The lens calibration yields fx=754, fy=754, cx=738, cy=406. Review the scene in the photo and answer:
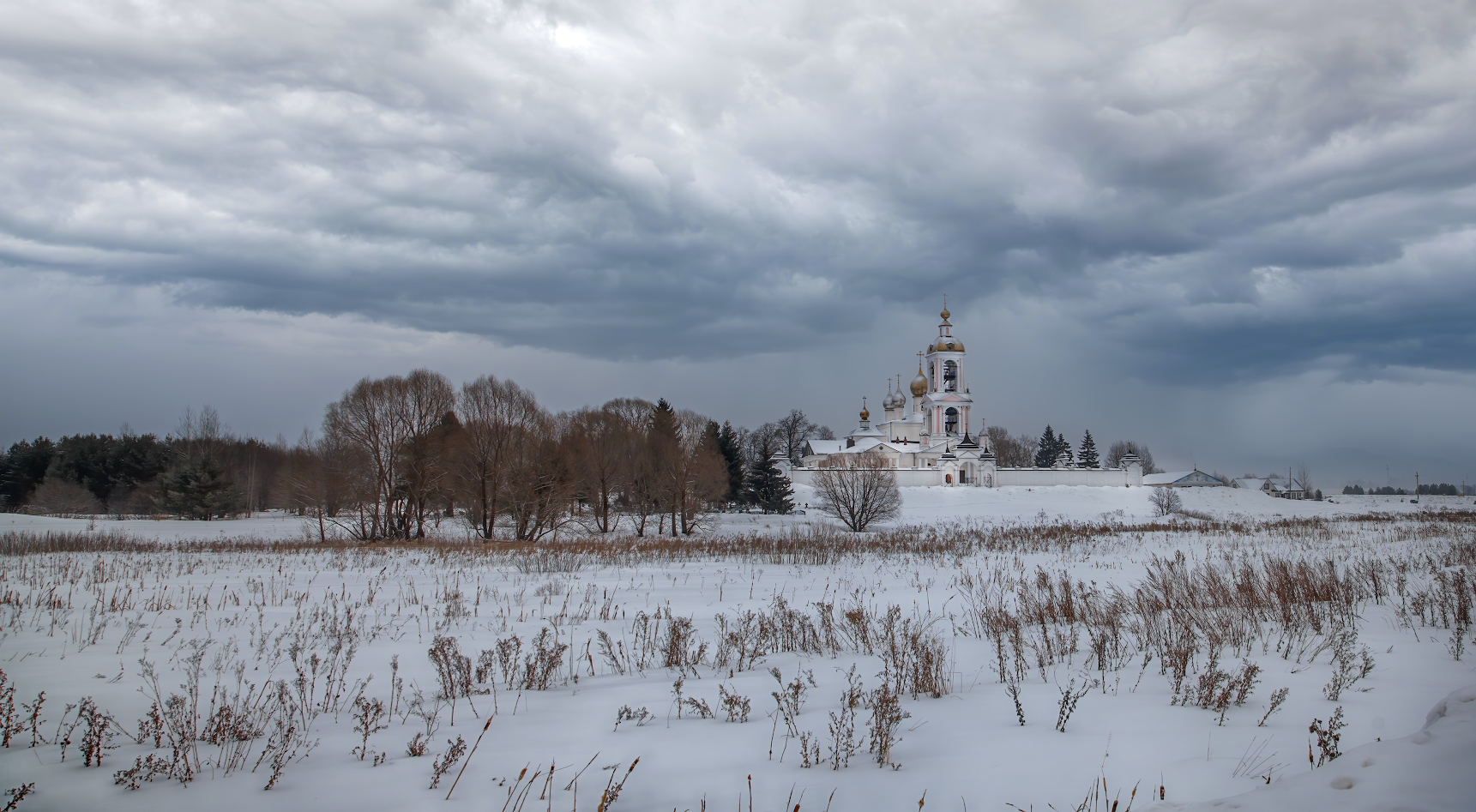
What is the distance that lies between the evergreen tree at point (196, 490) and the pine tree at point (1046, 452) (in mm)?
97808

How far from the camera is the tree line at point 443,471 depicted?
1362 inches

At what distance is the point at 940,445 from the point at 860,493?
157ft

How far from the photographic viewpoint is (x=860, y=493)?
41.2 meters

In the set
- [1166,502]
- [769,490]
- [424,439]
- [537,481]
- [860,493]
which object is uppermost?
[424,439]

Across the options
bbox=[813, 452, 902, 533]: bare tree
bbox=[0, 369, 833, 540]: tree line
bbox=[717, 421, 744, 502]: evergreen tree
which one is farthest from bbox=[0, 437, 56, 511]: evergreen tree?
bbox=[813, 452, 902, 533]: bare tree

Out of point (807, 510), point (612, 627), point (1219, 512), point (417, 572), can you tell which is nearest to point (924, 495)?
point (807, 510)

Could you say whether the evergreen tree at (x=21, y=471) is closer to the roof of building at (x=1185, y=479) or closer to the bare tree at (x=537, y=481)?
the bare tree at (x=537, y=481)

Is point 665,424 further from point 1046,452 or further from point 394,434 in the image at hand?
point 1046,452

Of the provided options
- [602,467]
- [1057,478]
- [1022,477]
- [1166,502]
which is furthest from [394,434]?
[1057,478]

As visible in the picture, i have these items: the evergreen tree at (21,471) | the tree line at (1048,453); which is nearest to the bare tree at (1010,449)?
the tree line at (1048,453)

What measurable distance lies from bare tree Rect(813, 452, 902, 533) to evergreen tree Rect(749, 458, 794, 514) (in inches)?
499

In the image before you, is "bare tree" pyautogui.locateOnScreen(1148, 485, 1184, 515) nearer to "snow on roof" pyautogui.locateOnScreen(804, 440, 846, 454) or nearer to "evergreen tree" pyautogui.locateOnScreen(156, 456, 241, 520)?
"snow on roof" pyautogui.locateOnScreen(804, 440, 846, 454)

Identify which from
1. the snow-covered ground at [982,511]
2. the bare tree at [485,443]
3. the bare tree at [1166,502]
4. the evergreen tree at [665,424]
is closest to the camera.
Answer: the bare tree at [485,443]

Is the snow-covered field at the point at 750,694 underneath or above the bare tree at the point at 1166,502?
above
